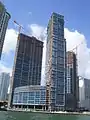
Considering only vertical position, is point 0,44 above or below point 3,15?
below

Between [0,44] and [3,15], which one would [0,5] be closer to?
[3,15]

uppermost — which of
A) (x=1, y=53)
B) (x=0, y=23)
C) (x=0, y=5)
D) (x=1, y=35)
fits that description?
(x=0, y=5)

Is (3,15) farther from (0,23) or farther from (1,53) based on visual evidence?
(1,53)

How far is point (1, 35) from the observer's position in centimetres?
17550

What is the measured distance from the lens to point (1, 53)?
182 metres

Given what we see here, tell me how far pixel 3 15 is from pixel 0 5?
1080 centimetres

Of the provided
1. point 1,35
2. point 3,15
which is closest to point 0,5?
point 3,15

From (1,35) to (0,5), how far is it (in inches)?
1257

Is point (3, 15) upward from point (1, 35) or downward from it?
upward

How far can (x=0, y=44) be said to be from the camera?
17450 cm

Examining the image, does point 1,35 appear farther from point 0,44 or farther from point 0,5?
point 0,5

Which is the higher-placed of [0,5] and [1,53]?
[0,5]

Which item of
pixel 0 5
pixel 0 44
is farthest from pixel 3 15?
pixel 0 44

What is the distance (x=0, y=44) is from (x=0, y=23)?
2016 cm
